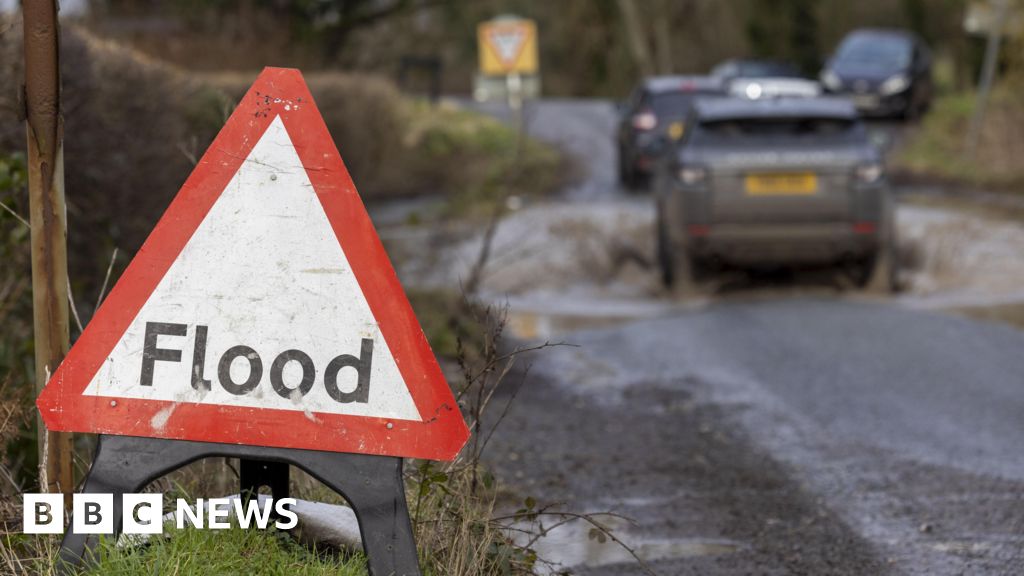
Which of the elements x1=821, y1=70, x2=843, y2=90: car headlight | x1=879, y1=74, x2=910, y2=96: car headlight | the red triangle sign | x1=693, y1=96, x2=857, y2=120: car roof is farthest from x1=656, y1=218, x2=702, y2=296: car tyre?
x1=879, y1=74, x2=910, y2=96: car headlight

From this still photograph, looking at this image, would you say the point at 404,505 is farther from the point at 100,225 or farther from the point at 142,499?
the point at 100,225

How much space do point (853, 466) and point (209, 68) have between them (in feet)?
65.2

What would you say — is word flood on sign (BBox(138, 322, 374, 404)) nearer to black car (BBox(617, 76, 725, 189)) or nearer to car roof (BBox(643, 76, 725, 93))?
black car (BBox(617, 76, 725, 189))

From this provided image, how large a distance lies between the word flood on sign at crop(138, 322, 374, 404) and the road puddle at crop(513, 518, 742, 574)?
1940 millimetres

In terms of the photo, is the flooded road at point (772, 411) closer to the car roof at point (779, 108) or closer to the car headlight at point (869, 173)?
the car headlight at point (869, 173)

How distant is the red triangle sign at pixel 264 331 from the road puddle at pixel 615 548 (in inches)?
75.7

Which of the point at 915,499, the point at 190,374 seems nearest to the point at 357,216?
the point at 190,374

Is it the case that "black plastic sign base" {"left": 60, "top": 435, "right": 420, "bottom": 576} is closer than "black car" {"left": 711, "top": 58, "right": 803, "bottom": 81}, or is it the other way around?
"black plastic sign base" {"left": 60, "top": 435, "right": 420, "bottom": 576}

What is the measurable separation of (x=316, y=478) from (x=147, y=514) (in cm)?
52

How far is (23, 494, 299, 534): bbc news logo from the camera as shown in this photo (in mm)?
3750

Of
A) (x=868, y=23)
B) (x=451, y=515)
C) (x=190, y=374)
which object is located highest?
(x=190, y=374)

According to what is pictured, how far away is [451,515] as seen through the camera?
15.1ft

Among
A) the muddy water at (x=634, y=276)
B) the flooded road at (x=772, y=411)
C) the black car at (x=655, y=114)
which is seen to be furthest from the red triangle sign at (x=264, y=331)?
the black car at (x=655, y=114)

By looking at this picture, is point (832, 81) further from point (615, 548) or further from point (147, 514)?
point (147, 514)
